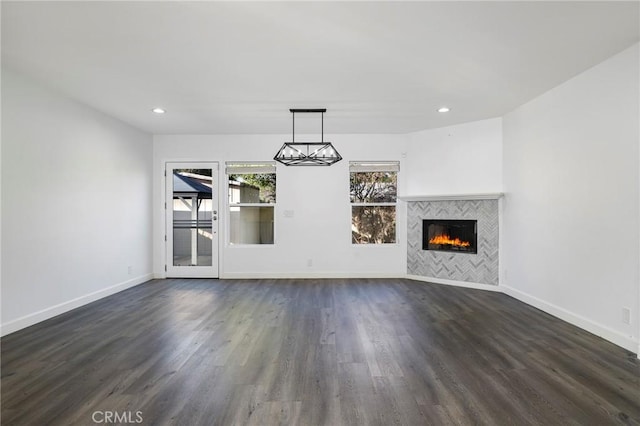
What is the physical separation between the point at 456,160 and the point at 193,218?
4960 millimetres

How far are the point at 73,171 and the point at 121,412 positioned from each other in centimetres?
344

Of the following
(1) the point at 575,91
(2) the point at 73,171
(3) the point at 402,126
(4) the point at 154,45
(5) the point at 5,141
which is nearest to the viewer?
(4) the point at 154,45

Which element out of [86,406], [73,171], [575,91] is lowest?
[86,406]

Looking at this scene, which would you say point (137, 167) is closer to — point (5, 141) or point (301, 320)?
point (5, 141)

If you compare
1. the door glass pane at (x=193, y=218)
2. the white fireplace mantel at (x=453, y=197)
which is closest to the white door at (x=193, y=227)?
the door glass pane at (x=193, y=218)

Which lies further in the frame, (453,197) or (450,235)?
(450,235)

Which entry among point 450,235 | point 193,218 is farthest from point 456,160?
point 193,218

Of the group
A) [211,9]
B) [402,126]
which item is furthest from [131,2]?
[402,126]

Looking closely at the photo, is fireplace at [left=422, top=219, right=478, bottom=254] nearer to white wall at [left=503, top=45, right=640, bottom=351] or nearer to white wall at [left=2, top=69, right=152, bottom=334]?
white wall at [left=503, top=45, right=640, bottom=351]

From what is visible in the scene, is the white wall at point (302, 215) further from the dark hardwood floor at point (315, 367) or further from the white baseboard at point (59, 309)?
the dark hardwood floor at point (315, 367)

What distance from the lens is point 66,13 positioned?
225cm

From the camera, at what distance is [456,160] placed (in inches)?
208

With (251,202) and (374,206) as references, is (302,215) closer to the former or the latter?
(251,202)

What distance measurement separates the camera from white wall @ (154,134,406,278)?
19.1 ft
